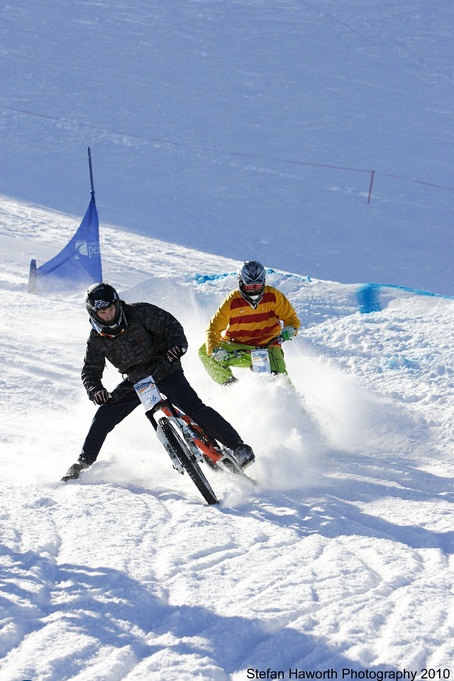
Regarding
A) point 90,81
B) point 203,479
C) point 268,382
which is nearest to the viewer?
point 203,479

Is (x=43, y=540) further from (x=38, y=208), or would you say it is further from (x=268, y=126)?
(x=268, y=126)

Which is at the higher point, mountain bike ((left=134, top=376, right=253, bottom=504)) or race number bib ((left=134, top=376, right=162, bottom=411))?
race number bib ((left=134, top=376, right=162, bottom=411))

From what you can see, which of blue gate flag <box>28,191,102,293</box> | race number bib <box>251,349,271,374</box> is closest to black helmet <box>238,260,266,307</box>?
race number bib <box>251,349,271,374</box>

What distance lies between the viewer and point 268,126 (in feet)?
90.0

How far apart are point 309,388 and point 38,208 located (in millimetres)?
13415

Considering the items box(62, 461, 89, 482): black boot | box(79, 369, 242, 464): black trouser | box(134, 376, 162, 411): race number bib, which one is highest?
box(134, 376, 162, 411): race number bib

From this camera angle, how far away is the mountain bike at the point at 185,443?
621cm

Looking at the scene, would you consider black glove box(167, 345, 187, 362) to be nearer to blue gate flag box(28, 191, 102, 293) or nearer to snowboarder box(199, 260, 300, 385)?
snowboarder box(199, 260, 300, 385)

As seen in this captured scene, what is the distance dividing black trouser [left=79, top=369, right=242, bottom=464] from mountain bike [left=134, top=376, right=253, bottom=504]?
0.09m

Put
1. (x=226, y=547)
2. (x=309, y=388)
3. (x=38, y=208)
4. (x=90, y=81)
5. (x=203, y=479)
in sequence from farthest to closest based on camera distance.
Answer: (x=90, y=81)
(x=38, y=208)
(x=309, y=388)
(x=203, y=479)
(x=226, y=547)

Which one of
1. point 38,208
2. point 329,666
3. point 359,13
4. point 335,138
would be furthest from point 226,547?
point 359,13

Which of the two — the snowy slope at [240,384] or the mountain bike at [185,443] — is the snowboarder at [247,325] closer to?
the snowy slope at [240,384]

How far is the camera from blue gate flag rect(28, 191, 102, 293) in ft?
43.8

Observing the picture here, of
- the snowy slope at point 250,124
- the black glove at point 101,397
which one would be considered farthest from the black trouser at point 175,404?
the snowy slope at point 250,124
